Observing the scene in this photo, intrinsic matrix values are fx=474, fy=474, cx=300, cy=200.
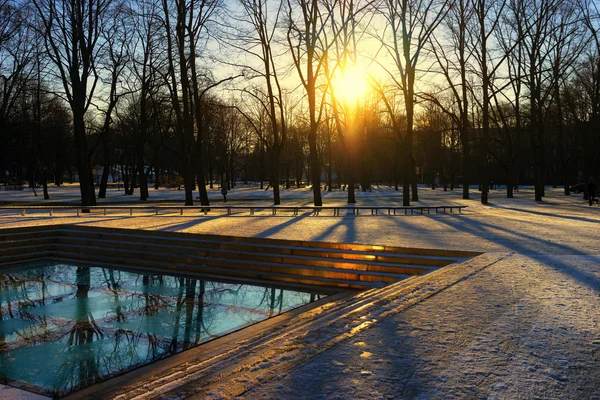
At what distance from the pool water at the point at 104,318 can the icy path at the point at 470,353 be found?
265 centimetres

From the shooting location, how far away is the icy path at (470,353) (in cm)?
343

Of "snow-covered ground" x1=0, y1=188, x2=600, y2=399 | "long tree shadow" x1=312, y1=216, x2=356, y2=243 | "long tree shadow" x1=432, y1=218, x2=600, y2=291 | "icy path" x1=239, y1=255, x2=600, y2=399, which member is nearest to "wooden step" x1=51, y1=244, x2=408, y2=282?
"long tree shadow" x1=312, y1=216, x2=356, y2=243

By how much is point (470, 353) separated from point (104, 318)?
5551 millimetres

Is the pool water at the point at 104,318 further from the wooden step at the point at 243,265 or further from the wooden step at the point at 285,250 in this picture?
the wooden step at the point at 285,250

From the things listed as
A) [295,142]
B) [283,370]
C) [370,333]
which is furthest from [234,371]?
[295,142]

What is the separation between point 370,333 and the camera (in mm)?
4742

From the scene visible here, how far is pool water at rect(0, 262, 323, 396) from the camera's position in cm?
538

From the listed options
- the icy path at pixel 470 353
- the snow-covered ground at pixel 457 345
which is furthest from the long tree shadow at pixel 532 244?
the icy path at pixel 470 353

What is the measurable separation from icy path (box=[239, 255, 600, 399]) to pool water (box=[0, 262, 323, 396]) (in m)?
2.65

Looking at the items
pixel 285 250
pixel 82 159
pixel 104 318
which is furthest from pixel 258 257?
pixel 82 159

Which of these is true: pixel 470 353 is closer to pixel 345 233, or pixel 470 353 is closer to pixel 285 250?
pixel 285 250

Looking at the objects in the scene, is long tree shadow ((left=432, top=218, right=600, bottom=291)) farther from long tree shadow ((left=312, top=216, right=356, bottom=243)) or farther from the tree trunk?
the tree trunk

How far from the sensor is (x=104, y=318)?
7.31 metres

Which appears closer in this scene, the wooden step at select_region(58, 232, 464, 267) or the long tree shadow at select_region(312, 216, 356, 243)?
the wooden step at select_region(58, 232, 464, 267)
